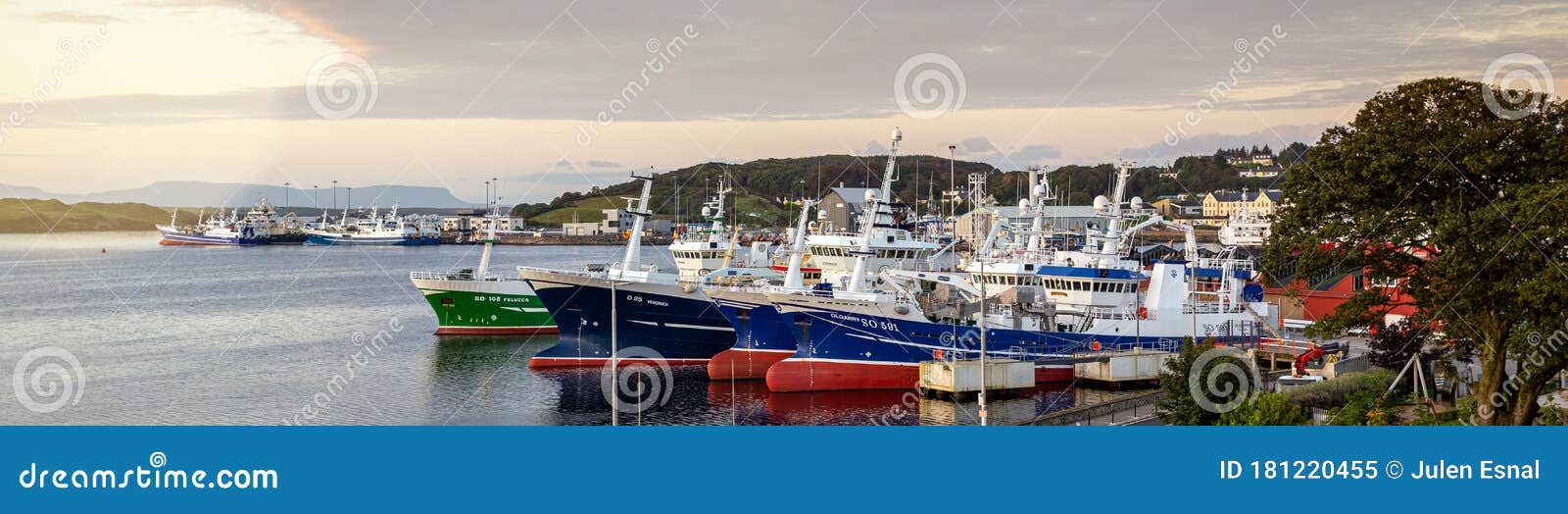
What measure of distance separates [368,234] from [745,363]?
117179 millimetres

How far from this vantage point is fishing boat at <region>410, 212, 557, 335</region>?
141 feet

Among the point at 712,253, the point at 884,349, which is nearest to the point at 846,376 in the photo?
the point at 884,349

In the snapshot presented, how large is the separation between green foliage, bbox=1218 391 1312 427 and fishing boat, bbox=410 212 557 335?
31546 millimetres

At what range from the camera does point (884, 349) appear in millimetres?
28500

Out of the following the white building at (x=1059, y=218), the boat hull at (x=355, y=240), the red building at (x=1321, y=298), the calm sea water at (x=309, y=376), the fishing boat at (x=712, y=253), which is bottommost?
the calm sea water at (x=309, y=376)

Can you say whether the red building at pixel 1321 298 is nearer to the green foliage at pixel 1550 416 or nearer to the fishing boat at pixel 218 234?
the green foliage at pixel 1550 416

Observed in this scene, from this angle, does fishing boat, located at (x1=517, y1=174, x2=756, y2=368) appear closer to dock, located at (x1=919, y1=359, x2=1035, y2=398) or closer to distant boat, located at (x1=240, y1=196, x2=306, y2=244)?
dock, located at (x1=919, y1=359, x2=1035, y2=398)

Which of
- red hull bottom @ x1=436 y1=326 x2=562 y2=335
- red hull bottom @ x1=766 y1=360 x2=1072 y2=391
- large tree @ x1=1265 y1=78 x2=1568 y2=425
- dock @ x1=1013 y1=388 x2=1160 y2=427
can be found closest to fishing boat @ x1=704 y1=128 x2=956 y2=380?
red hull bottom @ x1=766 y1=360 x2=1072 y2=391

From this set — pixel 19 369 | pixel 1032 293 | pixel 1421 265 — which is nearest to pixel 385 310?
pixel 19 369

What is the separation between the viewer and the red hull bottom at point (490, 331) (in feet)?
141

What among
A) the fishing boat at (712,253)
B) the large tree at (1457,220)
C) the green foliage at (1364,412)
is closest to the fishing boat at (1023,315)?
the green foliage at (1364,412)

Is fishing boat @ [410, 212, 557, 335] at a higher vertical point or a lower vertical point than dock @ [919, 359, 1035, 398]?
higher
